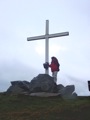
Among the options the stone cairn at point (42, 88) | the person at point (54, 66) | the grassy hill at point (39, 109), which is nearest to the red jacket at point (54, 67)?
the person at point (54, 66)

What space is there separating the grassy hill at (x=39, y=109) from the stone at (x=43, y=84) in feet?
8.10

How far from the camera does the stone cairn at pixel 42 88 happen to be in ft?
84.2

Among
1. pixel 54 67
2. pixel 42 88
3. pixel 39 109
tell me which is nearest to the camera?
pixel 39 109

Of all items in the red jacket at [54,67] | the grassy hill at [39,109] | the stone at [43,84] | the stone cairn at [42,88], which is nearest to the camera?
the grassy hill at [39,109]

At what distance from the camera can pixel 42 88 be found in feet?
87.0

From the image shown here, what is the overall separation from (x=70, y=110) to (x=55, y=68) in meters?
9.45

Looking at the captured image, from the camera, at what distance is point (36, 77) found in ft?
90.7

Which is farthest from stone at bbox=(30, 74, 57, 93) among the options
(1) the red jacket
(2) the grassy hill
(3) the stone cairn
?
(2) the grassy hill

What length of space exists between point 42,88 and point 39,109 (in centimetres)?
713

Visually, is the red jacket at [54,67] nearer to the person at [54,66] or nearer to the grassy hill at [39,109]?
the person at [54,66]

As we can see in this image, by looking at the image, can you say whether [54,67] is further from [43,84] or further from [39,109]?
[39,109]

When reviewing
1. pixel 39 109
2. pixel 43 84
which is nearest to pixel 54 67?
pixel 43 84

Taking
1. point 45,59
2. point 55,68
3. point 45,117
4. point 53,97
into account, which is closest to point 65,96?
point 53,97

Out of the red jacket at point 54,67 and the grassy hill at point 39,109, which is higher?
the red jacket at point 54,67
